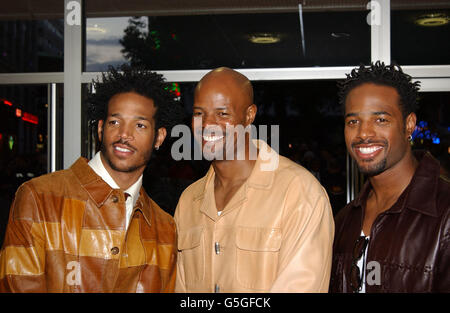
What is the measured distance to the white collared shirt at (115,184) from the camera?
2.51 meters

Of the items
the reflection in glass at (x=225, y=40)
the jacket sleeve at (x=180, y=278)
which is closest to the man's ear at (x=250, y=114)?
the jacket sleeve at (x=180, y=278)

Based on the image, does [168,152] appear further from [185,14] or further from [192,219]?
[192,219]

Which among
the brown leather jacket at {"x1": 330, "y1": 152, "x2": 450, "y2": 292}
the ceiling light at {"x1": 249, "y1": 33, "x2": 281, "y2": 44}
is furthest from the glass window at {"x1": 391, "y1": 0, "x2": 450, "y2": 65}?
the brown leather jacket at {"x1": 330, "y1": 152, "x2": 450, "y2": 292}

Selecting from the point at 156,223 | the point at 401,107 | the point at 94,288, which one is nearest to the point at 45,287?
the point at 94,288

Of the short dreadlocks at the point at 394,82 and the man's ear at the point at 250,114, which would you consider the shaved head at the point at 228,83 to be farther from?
the short dreadlocks at the point at 394,82

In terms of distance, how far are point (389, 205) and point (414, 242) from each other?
293 millimetres

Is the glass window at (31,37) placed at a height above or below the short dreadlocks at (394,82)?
above

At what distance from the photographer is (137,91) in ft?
8.68

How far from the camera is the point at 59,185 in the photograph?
7.68 ft

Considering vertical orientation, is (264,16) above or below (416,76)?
above

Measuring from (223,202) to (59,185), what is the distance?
2.93ft

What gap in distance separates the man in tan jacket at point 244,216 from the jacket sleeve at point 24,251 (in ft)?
2.67

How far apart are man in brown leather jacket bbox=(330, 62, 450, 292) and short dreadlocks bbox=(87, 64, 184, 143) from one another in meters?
1.08

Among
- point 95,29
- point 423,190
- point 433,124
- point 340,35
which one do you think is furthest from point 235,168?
point 433,124
